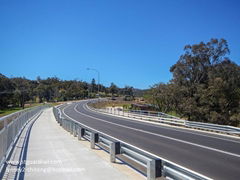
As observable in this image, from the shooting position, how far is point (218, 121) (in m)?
30.3

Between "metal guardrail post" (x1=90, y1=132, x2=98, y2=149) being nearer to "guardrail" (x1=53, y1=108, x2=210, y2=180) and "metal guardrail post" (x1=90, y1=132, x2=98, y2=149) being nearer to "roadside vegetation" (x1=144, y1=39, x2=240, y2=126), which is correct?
"guardrail" (x1=53, y1=108, x2=210, y2=180)

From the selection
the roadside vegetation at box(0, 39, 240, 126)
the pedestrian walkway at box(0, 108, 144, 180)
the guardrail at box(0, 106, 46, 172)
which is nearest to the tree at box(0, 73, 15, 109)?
the roadside vegetation at box(0, 39, 240, 126)

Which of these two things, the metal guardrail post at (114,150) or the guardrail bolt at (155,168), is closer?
the guardrail bolt at (155,168)

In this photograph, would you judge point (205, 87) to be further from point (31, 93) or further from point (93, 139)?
point (31, 93)

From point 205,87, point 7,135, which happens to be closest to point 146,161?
point 7,135

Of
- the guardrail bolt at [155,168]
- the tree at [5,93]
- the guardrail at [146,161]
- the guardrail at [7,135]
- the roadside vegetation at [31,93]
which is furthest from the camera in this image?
the roadside vegetation at [31,93]

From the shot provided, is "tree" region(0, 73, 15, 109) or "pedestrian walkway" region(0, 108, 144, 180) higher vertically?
"tree" region(0, 73, 15, 109)

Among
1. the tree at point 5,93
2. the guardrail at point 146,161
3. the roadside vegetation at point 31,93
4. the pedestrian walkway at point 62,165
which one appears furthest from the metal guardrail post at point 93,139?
the tree at point 5,93

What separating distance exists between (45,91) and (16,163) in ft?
445

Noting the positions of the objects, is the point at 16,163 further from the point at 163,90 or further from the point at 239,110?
the point at 163,90

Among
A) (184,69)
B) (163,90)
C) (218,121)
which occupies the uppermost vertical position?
(184,69)

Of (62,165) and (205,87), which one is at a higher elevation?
(205,87)

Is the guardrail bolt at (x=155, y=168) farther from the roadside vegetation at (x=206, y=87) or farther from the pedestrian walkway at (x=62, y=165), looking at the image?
the roadside vegetation at (x=206, y=87)

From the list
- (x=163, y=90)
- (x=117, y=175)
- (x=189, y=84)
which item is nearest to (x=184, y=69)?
(x=189, y=84)
